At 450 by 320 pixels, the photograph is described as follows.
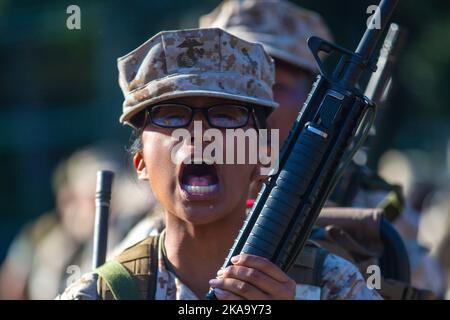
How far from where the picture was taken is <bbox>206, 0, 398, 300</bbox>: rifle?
436 cm

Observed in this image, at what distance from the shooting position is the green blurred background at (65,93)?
15.0 meters

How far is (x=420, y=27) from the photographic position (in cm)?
1393

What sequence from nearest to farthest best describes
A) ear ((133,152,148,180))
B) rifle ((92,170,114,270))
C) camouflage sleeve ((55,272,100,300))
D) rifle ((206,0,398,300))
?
rifle ((206,0,398,300)) < camouflage sleeve ((55,272,100,300)) < ear ((133,152,148,180)) < rifle ((92,170,114,270))

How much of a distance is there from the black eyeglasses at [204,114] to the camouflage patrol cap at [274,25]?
6.63 feet

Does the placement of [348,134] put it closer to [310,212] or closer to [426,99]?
[310,212]

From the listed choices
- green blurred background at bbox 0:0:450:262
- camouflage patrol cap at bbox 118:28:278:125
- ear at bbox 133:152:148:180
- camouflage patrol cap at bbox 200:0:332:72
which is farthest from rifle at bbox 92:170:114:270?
green blurred background at bbox 0:0:450:262

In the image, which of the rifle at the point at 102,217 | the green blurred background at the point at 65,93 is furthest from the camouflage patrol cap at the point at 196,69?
the green blurred background at the point at 65,93

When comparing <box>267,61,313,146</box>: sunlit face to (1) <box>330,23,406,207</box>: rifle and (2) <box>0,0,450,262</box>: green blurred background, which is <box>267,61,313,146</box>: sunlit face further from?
(2) <box>0,0,450,262</box>: green blurred background

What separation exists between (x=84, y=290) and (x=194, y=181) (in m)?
0.53

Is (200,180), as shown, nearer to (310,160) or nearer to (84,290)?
(310,160)

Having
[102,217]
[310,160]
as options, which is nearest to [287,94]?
[102,217]

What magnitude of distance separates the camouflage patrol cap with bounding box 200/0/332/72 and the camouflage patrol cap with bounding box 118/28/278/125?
1.91 meters

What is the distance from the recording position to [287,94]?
20.7 ft

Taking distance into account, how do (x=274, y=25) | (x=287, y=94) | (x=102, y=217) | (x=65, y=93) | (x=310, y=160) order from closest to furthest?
(x=310, y=160) → (x=102, y=217) → (x=287, y=94) → (x=274, y=25) → (x=65, y=93)
